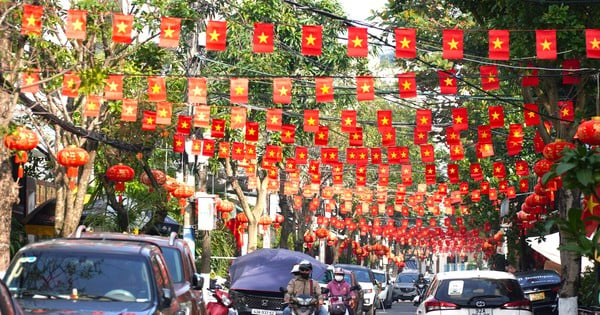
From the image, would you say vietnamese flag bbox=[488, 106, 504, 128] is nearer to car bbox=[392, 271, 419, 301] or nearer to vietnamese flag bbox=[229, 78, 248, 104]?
vietnamese flag bbox=[229, 78, 248, 104]

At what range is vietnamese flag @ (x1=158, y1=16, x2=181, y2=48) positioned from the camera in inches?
859

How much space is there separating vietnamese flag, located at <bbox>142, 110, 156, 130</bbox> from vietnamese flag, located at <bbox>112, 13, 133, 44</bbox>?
534cm

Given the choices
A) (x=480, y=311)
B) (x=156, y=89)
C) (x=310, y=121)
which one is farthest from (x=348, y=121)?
(x=480, y=311)

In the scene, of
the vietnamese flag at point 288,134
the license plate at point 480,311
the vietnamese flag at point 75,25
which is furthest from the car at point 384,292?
the vietnamese flag at point 75,25

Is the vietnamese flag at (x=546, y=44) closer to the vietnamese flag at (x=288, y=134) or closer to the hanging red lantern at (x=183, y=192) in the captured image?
the hanging red lantern at (x=183, y=192)

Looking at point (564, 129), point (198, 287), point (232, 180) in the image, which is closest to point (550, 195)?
point (564, 129)

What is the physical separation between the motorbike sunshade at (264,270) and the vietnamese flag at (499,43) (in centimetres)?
809

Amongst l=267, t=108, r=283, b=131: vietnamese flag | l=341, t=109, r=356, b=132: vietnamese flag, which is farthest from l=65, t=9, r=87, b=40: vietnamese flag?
l=341, t=109, r=356, b=132: vietnamese flag

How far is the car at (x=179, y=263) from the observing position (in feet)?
53.9

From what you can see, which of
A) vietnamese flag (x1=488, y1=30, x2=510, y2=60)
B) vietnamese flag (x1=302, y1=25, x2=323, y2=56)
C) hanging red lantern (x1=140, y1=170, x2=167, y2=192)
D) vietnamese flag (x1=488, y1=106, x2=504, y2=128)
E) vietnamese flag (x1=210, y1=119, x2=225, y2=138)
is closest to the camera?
vietnamese flag (x1=488, y1=30, x2=510, y2=60)

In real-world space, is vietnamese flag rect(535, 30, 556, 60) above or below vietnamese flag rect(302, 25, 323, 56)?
below

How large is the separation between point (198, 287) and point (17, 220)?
15211 millimetres

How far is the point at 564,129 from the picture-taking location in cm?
2511

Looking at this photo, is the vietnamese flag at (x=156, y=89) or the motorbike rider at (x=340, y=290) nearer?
the vietnamese flag at (x=156, y=89)
